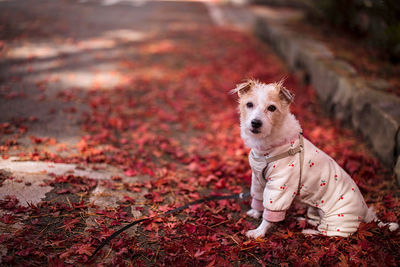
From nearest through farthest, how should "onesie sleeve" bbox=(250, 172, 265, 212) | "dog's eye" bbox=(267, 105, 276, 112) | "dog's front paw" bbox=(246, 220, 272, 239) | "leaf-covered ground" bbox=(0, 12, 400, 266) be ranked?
"leaf-covered ground" bbox=(0, 12, 400, 266)
"dog's eye" bbox=(267, 105, 276, 112)
"dog's front paw" bbox=(246, 220, 272, 239)
"onesie sleeve" bbox=(250, 172, 265, 212)

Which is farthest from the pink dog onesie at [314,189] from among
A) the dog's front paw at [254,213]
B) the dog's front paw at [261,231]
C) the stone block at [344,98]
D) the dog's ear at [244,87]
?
the stone block at [344,98]

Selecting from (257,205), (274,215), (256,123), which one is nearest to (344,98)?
(257,205)

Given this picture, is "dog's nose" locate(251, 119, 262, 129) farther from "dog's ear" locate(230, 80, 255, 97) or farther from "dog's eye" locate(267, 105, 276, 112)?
"dog's ear" locate(230, 80, 255, 97)

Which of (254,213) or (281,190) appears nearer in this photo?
(281,190)

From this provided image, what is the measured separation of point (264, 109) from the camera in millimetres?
3297

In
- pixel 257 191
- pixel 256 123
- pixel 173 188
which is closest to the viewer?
pixel 256 123

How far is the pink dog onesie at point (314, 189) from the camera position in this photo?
128 inches

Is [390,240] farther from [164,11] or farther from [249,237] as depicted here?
[164,11]

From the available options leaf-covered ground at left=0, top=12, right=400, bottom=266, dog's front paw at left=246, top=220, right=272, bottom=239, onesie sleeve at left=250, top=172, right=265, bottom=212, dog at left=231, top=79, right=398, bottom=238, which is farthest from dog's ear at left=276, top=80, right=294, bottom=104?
leaf-covered ground at left=0, top=12, right=400, bottom=266

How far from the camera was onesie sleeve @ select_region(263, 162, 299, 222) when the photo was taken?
3234 millimetres

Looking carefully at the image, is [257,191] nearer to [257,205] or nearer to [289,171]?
[257,205]

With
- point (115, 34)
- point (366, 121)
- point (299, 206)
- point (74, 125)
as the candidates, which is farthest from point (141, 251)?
point (115, 34)

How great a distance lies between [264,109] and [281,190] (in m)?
0.87

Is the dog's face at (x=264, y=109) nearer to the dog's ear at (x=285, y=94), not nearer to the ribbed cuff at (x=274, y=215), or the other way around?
the dog's ear at (x=285, y=94)
